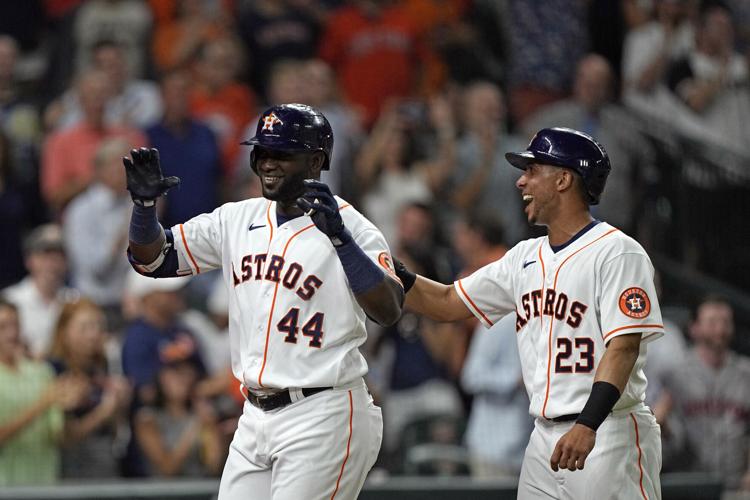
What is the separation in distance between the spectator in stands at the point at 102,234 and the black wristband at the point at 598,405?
504 centimetres

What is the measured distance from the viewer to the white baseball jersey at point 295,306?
513 centimetres

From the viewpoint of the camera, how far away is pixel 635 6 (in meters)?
11.8

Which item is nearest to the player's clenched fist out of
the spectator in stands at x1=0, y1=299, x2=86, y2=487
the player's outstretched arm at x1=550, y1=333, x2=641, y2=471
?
the player's outstretched arm at x1=550, y1=333, x2=641, y2=471

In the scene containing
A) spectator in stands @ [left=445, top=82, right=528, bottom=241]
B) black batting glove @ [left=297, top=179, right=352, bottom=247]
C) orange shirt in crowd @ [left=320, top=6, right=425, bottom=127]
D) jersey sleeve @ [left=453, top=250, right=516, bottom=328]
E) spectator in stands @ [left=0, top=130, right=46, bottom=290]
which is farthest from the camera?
orange shirt in crowd @ [left=320, top=6, right=425, bottom=127]

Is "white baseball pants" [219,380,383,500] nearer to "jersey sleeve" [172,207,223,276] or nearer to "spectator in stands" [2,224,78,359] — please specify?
"jersey sleeve" [172,207,223,276]

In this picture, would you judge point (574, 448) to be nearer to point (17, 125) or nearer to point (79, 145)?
point (79, 145)

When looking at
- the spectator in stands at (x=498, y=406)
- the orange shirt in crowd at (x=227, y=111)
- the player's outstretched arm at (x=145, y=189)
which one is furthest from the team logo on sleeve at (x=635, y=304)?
the orange shirt in crowd at (x=227, y=111)

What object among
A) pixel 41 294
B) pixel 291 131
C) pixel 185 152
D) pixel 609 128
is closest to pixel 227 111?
pixel 185 152

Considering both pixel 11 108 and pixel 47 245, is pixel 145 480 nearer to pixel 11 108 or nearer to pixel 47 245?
pixel 47 245

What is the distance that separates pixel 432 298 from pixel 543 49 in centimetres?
622

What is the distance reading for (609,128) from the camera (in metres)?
11.4

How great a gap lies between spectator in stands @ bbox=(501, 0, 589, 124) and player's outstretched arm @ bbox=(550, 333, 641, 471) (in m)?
6.77

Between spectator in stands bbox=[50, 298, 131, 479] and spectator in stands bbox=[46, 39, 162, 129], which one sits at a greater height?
spectator in stands bbox=[46, 39, 162, 129]

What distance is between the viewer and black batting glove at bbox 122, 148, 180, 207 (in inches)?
204
